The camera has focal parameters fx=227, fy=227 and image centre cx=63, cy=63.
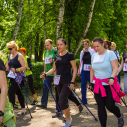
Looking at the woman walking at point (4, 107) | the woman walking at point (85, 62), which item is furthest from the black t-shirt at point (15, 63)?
the woman walking at point (4, 107)

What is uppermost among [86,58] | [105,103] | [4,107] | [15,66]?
[86,58]

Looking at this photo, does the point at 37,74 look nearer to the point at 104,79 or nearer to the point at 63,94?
the point at 63,94

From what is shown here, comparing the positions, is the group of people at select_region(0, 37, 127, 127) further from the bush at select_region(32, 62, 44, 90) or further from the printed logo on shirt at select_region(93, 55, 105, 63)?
the bush at select_region(32, 62, 44, 90)

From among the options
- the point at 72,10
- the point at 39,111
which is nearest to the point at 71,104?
the point at 39,111

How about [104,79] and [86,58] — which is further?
[86,58]

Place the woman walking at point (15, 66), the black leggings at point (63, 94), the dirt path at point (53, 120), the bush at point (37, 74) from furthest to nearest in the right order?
the bush at point (37, 74), the woman walking at point (15, 66), the dirt path at point (53, 120), the black leggings at point (63, 94)

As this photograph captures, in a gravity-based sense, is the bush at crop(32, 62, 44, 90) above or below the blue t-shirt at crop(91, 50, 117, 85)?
below

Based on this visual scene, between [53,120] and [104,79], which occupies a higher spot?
[104,79]

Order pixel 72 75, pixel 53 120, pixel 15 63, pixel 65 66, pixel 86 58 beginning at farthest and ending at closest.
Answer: pixel 86 58
pixel 15 63
pixel 53 120
pixel 72 75
pixel 65 66

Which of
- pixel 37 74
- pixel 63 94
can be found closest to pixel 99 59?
pixel 63 94

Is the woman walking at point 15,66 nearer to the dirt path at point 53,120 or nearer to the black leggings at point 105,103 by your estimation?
the dirt path at point 53,120

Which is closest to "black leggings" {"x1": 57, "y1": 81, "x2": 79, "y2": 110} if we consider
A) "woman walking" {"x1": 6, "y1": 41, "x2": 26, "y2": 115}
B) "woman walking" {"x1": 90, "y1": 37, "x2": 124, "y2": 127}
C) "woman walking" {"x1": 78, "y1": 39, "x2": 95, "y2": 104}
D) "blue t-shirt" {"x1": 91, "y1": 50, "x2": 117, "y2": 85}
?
"woman walking" {"x1": 90, "y1": 37, "x2": 124, "y2": 127}

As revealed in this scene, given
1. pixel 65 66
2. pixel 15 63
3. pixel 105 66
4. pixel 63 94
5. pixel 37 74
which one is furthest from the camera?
pixel 37 74

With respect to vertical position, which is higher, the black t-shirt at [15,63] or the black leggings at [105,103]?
the black t-shirt at [15,63]
